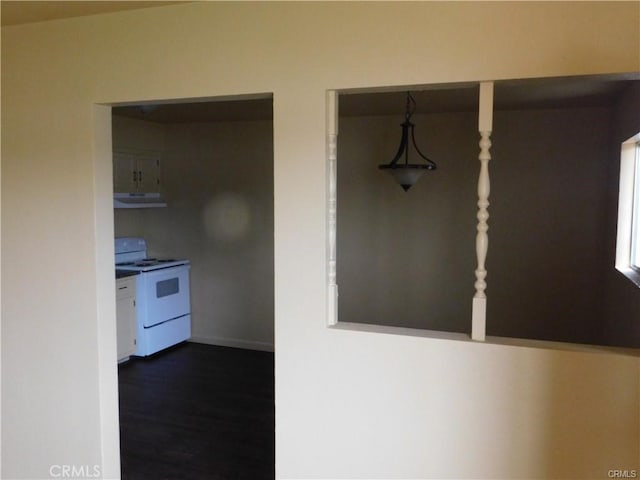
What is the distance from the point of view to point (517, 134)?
4.60 m

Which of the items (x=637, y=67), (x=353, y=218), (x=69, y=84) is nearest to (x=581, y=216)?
(x=353, y=218)

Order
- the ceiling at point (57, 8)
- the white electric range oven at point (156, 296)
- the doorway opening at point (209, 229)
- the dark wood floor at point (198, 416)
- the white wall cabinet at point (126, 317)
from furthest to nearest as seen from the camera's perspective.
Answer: the white electric range oven at point (156, 296)
the white wall cabinet at point (126, 317)
the doorway opening at point (209, 229)
the dark wood floor at point (198, 416)
the ceiling at point (57, 8)

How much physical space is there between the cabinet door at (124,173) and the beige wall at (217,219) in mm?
146

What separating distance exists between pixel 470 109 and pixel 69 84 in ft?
10.7

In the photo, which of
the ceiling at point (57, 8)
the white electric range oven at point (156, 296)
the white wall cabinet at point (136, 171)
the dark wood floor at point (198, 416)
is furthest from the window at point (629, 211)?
the white wall cabinet at point (136, 171)

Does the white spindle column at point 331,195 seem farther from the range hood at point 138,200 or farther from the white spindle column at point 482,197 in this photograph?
the range hood at point 138,200

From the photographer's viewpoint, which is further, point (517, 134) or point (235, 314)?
point (235, 314)

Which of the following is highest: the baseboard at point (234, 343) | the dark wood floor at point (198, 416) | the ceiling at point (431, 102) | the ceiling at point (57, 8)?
the ceiling at point (57, 8)

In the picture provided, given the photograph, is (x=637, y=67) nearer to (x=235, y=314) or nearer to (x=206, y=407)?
(x=206, y=407)

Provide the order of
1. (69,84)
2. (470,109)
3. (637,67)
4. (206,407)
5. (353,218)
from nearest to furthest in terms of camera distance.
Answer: (637,67) < (69,84) < (206,407) < (470,109) < (353,218)

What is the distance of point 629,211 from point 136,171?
4574 millimetres

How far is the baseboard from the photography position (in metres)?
5.67

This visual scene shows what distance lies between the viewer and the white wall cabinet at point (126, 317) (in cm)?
503

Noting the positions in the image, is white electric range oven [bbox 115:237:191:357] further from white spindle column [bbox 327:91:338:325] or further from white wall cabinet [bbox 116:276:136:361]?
white spindle column [bbox 327:91:338:325]
